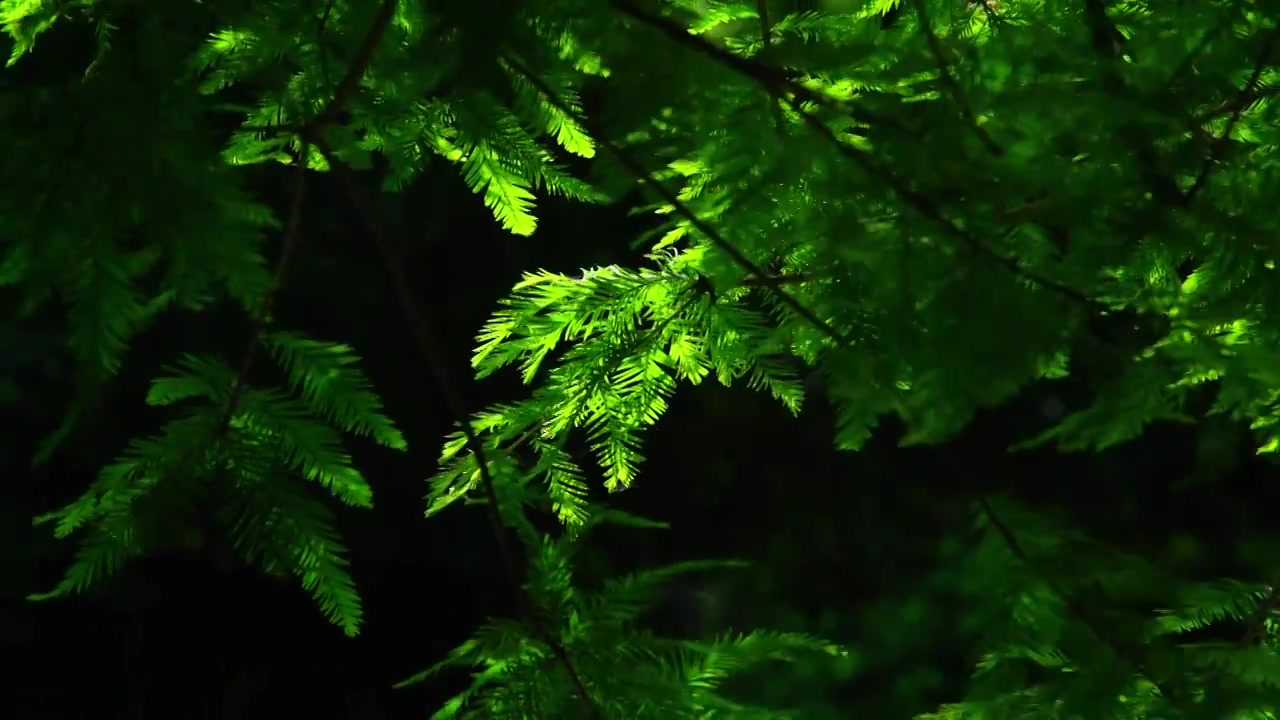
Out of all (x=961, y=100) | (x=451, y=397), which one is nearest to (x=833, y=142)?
(x=961, y=100)

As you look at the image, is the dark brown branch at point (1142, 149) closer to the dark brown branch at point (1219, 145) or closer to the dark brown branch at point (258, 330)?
the dark brown branch at point (1219, 145)

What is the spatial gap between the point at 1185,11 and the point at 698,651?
74 centimetres

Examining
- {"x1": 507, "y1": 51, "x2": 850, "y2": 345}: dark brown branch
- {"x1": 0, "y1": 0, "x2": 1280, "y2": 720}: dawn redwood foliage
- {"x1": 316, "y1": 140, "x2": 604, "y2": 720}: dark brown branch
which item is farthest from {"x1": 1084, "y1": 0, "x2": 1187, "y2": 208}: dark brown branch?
{"x1": 316, "y1": 140, "x2": 604, "y2": 720}: dark brown branch

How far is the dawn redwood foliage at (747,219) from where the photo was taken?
2.72 feet

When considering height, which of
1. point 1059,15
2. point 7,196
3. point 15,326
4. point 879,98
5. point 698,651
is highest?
point 15,326

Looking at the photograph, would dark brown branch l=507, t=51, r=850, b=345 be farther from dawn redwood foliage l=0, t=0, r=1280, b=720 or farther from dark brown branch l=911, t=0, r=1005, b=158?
dark brown branch l=911, t=0, r=1005, b=158

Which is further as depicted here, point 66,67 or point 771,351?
point 771,351

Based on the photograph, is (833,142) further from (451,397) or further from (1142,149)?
(451,397)

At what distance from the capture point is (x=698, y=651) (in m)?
1.28

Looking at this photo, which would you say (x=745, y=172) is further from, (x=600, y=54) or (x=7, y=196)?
(x=7, y=196)

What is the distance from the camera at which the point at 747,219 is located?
1072mm

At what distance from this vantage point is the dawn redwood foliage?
2.72 feet

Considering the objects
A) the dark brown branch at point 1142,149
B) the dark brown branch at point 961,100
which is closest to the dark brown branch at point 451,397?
the dark brown branch at point 961,100

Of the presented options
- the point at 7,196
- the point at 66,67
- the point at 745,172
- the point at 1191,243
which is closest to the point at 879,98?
the point at 745,172
